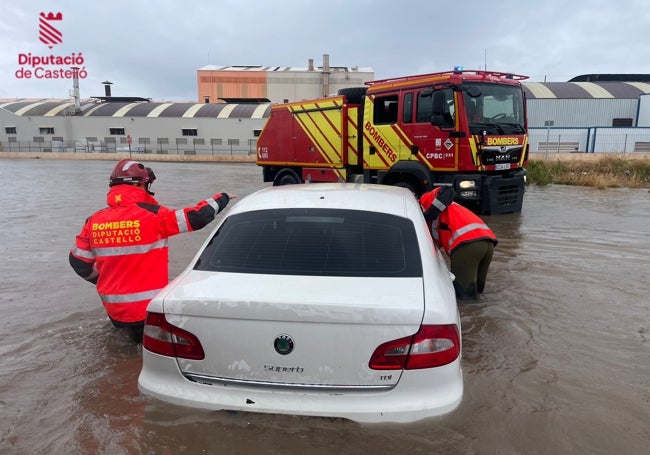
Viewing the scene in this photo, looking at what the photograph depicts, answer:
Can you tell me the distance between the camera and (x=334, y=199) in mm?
3199

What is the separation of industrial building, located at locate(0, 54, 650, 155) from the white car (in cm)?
2840

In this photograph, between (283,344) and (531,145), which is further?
(531,145)

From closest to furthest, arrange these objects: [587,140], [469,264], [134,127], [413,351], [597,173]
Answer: [413,351], [469,264], [597,173], [587,140], [134,127]

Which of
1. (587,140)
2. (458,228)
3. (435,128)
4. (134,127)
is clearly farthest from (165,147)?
(458,228)

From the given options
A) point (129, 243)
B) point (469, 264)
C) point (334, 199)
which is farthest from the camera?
point (469, 264)

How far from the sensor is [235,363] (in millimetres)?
2279

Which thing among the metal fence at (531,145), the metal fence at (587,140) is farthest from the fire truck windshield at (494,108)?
the metal fence at (587,140)

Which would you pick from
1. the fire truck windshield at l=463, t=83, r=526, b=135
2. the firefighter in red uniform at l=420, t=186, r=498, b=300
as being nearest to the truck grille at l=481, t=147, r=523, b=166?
the fire truck windshield at l=463, t=83, r=526, b=135

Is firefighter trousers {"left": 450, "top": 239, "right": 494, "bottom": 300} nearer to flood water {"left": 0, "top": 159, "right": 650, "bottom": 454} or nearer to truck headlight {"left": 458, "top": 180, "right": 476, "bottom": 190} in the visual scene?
flood water {"left": 0, "top": 159, "right": 650, "bottom": 454}

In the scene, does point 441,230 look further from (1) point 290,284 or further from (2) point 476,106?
(2) point 476,106

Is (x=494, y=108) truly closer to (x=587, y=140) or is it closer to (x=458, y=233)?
(x=458, y=233)

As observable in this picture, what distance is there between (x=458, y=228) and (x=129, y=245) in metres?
2.88

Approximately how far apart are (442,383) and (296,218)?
51.4 inches

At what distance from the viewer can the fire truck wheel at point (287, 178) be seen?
12.4m
